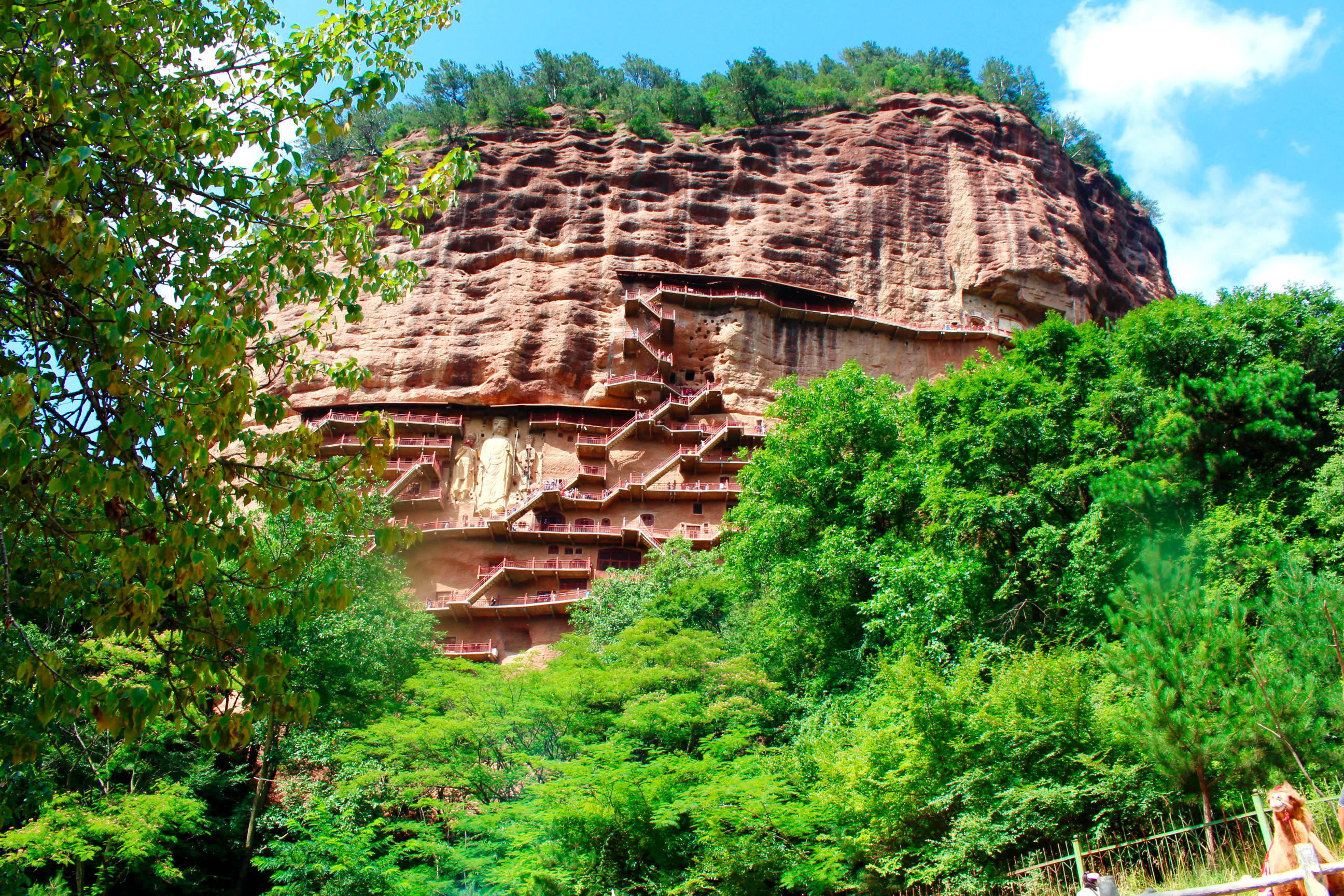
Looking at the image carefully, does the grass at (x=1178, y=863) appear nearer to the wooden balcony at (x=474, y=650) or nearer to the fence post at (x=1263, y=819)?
the fence post at (x=1263, y=819)

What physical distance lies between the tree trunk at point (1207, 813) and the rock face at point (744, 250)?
27718mm

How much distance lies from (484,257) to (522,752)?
27122 millimetres

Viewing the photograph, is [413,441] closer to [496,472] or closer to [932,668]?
[496,472]

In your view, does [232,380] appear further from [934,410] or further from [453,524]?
[453,524]

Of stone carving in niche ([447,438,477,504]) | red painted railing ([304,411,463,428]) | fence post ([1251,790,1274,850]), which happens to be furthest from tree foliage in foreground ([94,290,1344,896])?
red painted railing ([304,411,463,428])

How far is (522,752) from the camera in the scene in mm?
17562

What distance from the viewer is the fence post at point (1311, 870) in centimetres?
557

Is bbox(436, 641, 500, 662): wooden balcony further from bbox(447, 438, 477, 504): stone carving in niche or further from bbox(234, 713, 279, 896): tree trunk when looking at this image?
bbox(234, 713, 279, 896): tree trunk

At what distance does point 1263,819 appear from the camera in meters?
8.30

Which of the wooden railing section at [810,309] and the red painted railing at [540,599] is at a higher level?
the wooden railing section at [810,309]

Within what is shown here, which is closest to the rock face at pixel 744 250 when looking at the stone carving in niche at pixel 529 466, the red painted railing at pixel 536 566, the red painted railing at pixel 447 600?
the stone carving in niche at pixel 529 466

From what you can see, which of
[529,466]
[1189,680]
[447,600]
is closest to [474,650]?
[447,600]

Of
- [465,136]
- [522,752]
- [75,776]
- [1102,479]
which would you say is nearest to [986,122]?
[465,136]

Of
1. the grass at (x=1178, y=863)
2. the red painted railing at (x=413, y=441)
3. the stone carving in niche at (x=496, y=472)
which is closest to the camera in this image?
the grass at (x=1178, y=863)
